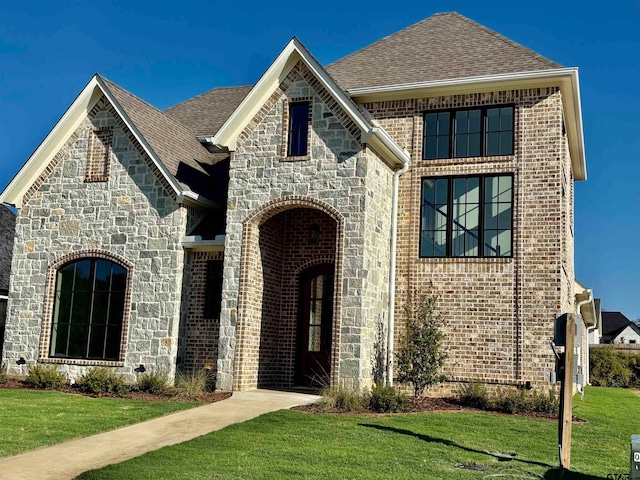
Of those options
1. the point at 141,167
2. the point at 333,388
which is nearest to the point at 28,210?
the point at 141,167

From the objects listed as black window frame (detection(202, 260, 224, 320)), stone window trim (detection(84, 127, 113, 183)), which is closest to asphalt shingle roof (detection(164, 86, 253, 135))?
stone window trim (detection(84, 127, 113, 183))

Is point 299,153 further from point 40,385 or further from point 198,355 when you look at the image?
point 40,385

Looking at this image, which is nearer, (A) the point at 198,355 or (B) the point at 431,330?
(B) the point at 431,330

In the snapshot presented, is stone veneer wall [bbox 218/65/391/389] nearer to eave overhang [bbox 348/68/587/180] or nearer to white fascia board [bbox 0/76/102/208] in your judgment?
eave overhang [bbox 348/68/587/180]

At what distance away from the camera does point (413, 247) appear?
1772cm

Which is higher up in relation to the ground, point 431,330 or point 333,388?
point 431,330

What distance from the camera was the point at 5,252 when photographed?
25.6 metres

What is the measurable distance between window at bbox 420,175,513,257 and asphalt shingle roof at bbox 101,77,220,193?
6.05 m

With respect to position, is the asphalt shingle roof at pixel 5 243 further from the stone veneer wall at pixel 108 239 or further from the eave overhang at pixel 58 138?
the eave overhang at pixel 58 138

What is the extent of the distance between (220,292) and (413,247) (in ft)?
15.8

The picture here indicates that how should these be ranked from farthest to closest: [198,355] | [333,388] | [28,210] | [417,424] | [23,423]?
[28,210] < [198,355] < [333,388] < [417,424] < [23,423]

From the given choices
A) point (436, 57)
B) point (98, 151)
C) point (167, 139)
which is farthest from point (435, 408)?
point (98, 151)

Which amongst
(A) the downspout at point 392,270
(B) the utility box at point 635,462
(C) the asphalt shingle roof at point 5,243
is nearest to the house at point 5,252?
(C) the asphalt shingle roof at point 5,243

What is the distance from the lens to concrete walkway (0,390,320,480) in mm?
8914
